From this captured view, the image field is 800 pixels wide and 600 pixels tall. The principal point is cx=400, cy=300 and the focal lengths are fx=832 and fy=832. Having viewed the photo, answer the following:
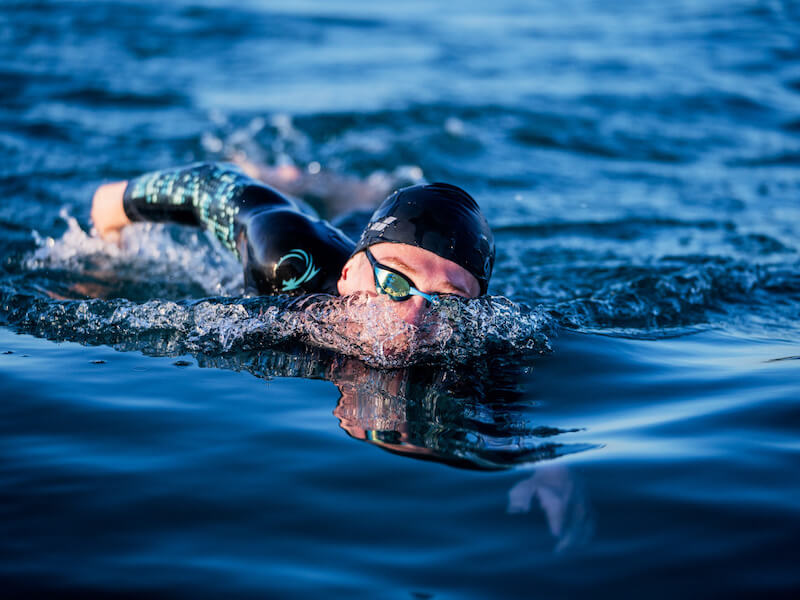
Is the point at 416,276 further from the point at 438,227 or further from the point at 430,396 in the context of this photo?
the point at 430,396

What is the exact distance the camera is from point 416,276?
3807 millimetres

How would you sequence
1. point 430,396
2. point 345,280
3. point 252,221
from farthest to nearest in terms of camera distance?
point 252,221, point 345,280, point 430,396

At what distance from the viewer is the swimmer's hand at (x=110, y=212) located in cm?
563

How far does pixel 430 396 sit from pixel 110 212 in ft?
10.6

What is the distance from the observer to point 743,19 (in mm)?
16203

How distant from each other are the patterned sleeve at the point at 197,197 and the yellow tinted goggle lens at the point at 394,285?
4.30 feet

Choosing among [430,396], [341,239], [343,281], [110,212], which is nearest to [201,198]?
[110,212]

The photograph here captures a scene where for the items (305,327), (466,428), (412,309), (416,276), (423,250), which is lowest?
(466,428)

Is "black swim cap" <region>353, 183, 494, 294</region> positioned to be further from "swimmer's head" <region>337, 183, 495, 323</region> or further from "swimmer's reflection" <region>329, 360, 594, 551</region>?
"swimmer's reflection" <region>329, 360, 594, 551</region>

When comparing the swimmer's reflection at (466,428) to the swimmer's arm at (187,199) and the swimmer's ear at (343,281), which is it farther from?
the swimmer's arm at (187,199)

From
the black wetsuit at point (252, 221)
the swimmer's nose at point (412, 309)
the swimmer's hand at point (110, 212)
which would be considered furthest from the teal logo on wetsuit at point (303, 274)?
the swimmer's hand at point (110, 212)

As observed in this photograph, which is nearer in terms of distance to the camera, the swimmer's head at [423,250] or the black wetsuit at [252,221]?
the swimmer's head at [423,250]

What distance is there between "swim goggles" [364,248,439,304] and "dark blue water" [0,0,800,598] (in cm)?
27

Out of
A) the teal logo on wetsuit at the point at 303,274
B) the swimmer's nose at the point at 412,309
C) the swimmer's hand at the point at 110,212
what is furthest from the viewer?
the swimmer's hand at the point at 110,212
